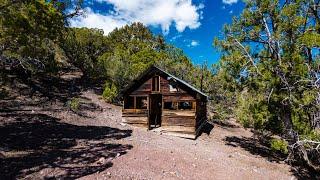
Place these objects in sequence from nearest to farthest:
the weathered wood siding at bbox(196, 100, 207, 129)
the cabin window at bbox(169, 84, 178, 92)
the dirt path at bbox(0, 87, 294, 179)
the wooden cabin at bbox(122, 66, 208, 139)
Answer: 1. the dirt path at bbox(0, 87, 294, 179)
2. the wooden cabin at bbox(122, 66, 208, 139)
3. the cabin window at bbox(169, 84, 178, 92)
4. the weathered wood siding at bbox(196, 100, 207, 129)

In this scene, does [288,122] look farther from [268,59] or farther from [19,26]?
[19,26]

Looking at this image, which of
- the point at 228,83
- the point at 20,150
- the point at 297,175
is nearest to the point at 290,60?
the point at 228,83

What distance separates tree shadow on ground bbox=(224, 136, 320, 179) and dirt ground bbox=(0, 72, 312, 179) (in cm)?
12

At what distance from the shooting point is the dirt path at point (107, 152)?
40.5 feet

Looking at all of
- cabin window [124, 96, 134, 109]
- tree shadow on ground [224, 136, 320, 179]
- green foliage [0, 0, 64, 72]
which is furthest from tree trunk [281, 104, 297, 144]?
green foliage [0, 0, 64, 72]

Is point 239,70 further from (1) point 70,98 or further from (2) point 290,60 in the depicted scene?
(1) point 70,98

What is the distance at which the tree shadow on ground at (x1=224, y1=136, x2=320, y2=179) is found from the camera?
1845cm

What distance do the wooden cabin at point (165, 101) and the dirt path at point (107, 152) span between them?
41.7 inches

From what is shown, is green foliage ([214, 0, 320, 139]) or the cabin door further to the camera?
the cabin door

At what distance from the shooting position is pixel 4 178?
35.2 ft

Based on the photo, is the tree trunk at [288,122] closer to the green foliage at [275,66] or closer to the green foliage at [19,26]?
the green foliage at [275,66]

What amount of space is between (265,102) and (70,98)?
1912 cm

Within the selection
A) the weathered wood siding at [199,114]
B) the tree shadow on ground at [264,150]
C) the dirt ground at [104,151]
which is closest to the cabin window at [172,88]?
the weathered wood siding at [199,114]

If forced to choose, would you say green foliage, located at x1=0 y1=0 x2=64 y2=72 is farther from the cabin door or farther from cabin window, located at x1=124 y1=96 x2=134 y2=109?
the cabin door
